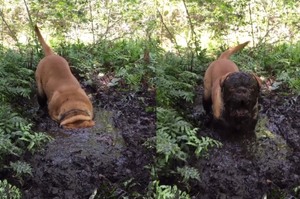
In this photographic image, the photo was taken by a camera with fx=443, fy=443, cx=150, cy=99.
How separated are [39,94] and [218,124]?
262cm

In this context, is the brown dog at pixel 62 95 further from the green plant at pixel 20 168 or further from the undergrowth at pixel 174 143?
the undergrowth at pixel 174 143

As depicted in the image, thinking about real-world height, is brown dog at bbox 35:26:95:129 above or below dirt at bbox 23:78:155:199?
above

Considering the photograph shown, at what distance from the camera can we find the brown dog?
5336 millimetres

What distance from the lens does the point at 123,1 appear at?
403 inches

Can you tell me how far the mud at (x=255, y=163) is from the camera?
5.19 meters

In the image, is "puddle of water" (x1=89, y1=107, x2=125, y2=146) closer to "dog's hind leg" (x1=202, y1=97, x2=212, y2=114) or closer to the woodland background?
the woodland background

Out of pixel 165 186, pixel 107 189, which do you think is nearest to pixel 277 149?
pixel 165 186

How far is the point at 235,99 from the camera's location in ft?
17.3

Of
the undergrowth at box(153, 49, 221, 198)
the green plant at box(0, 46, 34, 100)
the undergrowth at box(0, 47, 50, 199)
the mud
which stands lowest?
the mud

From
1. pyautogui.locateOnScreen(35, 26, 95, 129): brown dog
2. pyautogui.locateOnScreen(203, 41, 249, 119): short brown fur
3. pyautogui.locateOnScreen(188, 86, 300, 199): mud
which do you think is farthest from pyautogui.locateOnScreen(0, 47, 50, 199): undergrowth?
pyautogui.locateOnScreen(203, 41, 249, 119): short brown fur

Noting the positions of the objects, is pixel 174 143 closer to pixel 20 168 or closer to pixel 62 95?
pixel 62 95

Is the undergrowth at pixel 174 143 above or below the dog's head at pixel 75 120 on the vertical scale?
below

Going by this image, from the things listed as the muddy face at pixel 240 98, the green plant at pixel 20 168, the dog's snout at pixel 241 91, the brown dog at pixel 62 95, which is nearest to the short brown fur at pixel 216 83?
the muddy face at pixel 240 98

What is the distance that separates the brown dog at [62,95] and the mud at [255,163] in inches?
58.0
